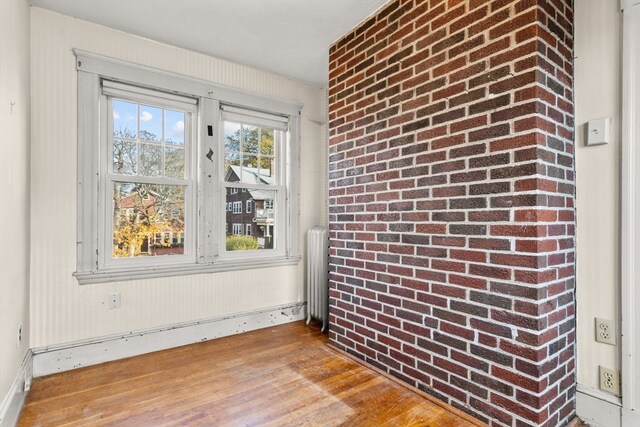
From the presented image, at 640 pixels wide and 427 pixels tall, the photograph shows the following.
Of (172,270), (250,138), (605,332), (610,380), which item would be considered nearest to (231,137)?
(250,138)

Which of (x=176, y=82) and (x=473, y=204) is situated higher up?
(x=176, y=82)

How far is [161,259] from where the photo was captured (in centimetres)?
283

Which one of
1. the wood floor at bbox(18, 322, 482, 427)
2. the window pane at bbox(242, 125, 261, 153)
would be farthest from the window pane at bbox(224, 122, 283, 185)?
the wood floor at bbox(18, 322, 482, 427)

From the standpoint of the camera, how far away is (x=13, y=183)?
1.80m

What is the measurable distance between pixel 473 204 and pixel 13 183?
2.52 metres

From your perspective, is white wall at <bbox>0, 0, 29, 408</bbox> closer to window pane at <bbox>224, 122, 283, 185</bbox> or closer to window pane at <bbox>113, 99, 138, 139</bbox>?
window pane at <bbox>113, 99, 138, 139</bbox>

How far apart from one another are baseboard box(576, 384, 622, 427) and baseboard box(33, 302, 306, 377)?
8.00ft

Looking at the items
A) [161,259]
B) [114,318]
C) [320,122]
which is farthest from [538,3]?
[114,318]

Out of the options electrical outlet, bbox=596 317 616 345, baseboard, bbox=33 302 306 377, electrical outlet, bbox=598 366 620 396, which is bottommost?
baseboard, bbox=33 302 306 377

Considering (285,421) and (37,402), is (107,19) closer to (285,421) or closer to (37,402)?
(37,402)

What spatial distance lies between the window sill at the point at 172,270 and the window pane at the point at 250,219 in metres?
0.17

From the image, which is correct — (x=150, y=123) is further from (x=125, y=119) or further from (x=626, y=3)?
(x=626, y=3)

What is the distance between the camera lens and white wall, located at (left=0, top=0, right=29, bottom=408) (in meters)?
1.61

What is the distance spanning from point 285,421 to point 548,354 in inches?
54.3
